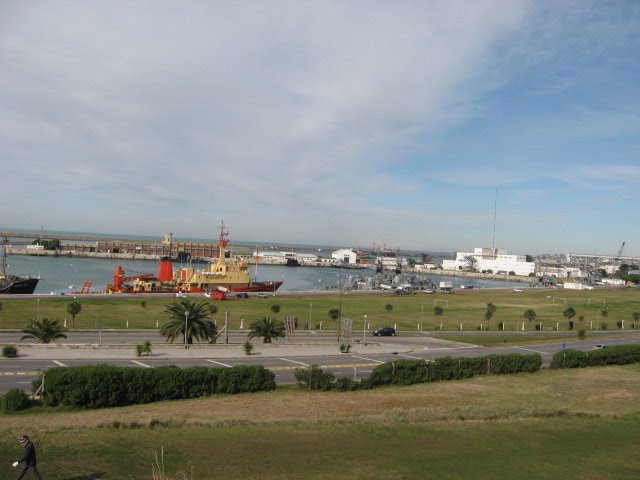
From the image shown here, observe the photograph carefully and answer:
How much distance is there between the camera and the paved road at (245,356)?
28078 millimetres

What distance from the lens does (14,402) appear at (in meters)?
19.7

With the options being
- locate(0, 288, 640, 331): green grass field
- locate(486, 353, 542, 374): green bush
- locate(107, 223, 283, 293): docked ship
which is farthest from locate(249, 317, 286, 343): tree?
locate(107, 223, 283, 293): docked ship

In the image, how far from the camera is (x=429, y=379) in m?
29.2

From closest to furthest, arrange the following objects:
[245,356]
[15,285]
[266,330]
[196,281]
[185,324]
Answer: [245,356]
[185,324]
[266,330]
[15,285]
[196,281]

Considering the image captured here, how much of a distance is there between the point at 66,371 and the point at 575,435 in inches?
772

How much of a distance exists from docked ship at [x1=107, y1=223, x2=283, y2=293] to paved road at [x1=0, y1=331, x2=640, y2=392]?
128 ft

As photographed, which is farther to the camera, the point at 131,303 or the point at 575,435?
the point at 131,303

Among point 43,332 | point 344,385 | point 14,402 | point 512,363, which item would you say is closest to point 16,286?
point 43,332

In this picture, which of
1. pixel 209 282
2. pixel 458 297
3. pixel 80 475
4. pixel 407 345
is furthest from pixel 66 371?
pixel 458 297

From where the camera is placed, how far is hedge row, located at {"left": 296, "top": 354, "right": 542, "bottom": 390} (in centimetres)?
2583

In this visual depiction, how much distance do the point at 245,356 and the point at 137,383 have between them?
37.7 ft

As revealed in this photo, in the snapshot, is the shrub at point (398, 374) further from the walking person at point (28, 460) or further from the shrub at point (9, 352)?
the shrub at point (9, 352)

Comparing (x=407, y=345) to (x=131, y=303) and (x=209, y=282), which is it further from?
(x=209, y=282)

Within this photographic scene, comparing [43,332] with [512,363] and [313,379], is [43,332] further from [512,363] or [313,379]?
[512,363]
